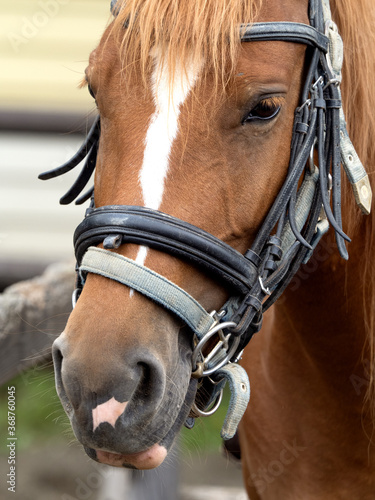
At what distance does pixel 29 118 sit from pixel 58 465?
277 cm

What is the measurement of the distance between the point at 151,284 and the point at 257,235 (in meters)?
0.33

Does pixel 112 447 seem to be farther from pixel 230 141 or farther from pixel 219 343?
pixel 230 141

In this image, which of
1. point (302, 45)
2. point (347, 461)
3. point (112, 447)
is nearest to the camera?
point (112, 447)

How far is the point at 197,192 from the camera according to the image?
4.64 ft

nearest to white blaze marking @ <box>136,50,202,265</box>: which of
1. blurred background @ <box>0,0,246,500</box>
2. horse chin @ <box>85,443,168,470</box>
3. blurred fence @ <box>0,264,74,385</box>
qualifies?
horse chin @ <box>85,443,168,470</box>

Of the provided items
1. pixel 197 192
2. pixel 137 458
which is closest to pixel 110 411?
pixel 137 458

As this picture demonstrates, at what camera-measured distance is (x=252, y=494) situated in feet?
8.15

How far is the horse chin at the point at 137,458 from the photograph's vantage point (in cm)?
138

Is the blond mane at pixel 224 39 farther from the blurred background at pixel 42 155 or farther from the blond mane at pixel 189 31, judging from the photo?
the blurred background at pixel 42 155

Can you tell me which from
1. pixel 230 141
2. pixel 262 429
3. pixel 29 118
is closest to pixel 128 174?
pixel 230 141

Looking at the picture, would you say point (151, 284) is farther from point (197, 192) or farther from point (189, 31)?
point (189, 31)

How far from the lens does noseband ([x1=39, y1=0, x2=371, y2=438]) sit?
4.48 ft

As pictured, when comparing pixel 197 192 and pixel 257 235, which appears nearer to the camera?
pixel 197 192

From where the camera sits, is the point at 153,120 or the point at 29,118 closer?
the point at 153,120
